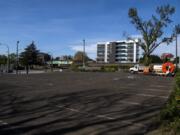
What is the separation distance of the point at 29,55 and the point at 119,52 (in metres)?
77.1

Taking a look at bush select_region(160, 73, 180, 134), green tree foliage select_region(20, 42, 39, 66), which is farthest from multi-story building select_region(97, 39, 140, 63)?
bush select_region(160, 73, 180, 134)

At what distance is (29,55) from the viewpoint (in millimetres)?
118750

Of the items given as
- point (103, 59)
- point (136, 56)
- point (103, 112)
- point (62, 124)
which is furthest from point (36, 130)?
point (103, 59)

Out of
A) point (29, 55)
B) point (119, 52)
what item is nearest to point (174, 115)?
point (29, 55)

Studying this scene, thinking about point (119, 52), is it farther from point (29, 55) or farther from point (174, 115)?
point (174, 115)

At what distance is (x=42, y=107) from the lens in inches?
589

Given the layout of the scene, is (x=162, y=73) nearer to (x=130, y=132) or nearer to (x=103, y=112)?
(x=103, y=112)

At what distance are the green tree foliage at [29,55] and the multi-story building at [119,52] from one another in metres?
66.6

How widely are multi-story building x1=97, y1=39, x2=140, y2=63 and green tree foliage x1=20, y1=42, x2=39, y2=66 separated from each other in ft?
219

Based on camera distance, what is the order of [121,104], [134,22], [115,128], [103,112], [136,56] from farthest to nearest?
[136,56] → [134,22] → [121,104] → [103,112] → [115,128]

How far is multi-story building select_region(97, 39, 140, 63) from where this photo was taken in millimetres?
176750

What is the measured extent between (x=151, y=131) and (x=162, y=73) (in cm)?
5322

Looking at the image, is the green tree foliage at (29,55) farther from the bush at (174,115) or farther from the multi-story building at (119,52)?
the bush at (174,115)

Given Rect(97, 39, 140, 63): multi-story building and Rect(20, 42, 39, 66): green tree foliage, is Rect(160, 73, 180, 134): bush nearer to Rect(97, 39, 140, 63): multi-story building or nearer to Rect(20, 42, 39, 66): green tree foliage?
Rect(20, 42, 39, 66): green tree foliage
